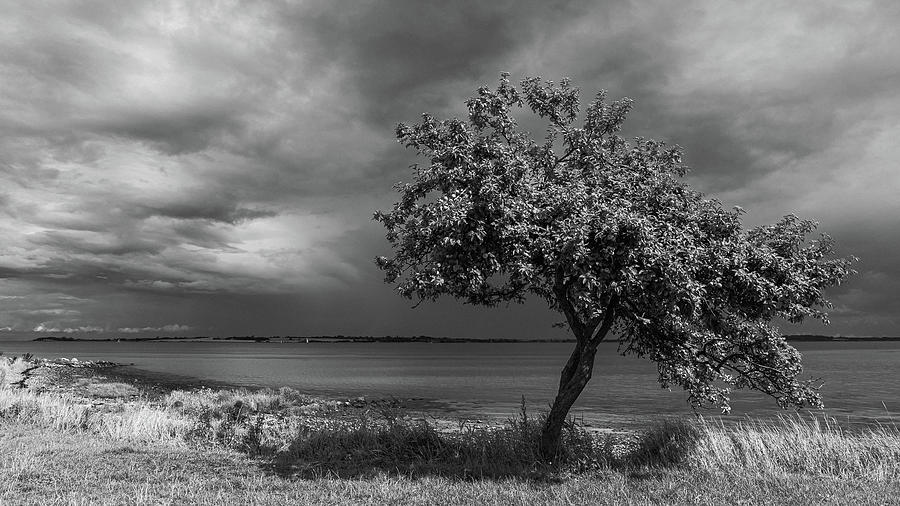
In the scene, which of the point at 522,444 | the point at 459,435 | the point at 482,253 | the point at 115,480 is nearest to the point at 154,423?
the point at 115,480

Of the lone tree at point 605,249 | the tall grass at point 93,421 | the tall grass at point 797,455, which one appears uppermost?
the lone tree at point 605,249

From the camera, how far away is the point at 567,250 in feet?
45.1

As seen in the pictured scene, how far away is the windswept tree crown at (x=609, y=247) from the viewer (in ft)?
46.4

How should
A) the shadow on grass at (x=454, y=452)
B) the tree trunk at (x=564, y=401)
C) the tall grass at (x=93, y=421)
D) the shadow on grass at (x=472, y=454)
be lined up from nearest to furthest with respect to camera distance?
1. the shadow on grass at (x=472, y=454)
2. the shadow on grass at (x=454, y=452)
3. the tree trunk at (x=564, y=401)
4. the tall grass at (x=93, y=421)

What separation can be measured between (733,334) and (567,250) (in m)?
7.49

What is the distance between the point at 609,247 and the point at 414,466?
8669mm

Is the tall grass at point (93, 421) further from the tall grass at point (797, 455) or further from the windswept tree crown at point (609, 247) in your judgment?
the tall grass at point (797, 455)

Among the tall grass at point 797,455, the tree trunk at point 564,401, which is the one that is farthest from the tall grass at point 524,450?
the tree trunk at point 564,401

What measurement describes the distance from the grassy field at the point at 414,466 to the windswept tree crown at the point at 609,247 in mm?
2159

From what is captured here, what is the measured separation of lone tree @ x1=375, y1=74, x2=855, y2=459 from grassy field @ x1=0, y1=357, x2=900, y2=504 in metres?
1.88

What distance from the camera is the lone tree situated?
1416cm

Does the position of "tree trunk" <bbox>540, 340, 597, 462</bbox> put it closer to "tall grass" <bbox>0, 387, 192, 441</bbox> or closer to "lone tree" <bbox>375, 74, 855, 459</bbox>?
"lone tree" <bbox>375, 74, 855, 459</bbox>

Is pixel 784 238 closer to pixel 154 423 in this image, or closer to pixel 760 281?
pixel 760 281

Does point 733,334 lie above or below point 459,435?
above
